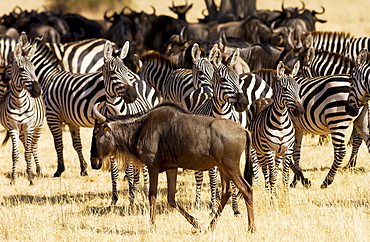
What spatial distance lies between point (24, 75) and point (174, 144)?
11.0 ft

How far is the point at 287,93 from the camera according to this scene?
24.3 feet

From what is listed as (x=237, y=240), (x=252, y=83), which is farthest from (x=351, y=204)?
(x=252, y=83)

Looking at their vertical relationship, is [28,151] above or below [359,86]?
below

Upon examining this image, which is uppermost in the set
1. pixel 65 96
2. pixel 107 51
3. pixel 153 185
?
pixel 107 51

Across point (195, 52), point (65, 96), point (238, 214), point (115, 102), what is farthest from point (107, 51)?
point (238, 214)

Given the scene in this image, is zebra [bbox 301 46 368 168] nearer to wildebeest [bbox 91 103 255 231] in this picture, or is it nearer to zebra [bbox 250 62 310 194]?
zebra [bbox 250 62 310 194]

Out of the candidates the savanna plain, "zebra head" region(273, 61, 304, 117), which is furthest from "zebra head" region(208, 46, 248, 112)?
the savanna plain

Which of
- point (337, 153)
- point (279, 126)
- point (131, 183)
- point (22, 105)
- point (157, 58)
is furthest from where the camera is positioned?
point (157, 58)

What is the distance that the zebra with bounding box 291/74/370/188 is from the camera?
844 cm

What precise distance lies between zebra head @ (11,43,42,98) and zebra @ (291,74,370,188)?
11.8 ft

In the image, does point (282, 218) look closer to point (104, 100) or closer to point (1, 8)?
point (104, 100)

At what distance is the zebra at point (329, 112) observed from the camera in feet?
27.7

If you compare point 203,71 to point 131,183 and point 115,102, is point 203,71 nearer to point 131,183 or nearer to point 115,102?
point 115,102

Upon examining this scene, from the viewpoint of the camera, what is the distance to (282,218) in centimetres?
671
